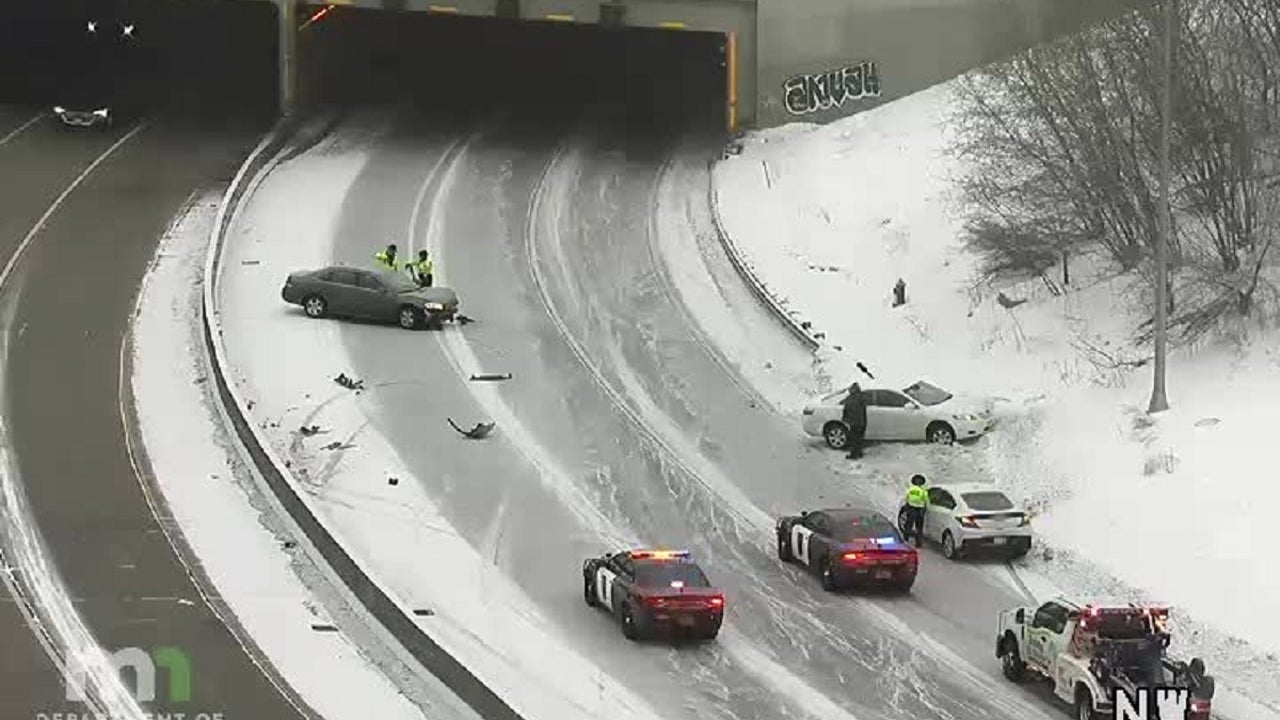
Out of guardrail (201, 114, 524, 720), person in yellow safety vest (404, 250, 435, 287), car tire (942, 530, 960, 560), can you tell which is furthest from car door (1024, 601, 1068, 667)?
person in yellow safety vest (404, 250, 435, 287)

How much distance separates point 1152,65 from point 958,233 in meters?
9.49

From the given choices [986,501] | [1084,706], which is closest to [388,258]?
[986,501]

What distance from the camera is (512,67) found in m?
62.9

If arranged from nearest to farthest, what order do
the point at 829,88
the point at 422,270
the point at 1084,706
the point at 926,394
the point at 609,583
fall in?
the point at 1084,706 → the point at 609,583 → the point at 926,394 → the point at 422,270 → the point at 829,88

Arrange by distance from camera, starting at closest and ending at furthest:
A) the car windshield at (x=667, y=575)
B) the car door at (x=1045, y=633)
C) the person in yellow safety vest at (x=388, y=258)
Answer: the car door at (x=1045, y=633), the car windshield at (x=667, y=575), the person in yellow safety vest at (x=388, y=258)

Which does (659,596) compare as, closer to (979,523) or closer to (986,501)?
(979,523)

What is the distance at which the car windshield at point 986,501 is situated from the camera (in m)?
27.7

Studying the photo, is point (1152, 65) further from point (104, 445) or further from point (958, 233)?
point (104, 445)

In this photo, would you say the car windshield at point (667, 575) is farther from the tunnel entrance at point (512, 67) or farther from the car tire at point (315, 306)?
the tunnel entrance at point (512, 67)

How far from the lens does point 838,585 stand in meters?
26.0

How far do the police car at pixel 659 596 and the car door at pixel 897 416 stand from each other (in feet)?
30.8

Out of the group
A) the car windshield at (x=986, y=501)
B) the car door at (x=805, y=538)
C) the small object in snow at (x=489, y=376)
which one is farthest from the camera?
the small object in snow at (x=489, y=376)

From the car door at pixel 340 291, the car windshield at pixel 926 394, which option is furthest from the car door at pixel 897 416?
the car door at pixel 340 291

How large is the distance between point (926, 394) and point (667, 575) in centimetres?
1126
